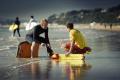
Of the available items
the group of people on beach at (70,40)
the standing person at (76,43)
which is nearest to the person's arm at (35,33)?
the group of people on beach at (70,40)

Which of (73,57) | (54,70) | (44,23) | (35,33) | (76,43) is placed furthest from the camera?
(35,33)

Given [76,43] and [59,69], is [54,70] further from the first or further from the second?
[76,43]

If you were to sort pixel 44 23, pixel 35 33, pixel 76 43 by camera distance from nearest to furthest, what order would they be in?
pixel 76 43 → pixel 44 23 → pixel 35 33

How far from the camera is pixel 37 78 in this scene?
9867mm

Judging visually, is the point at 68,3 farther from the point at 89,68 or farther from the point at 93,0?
the point at 89,68

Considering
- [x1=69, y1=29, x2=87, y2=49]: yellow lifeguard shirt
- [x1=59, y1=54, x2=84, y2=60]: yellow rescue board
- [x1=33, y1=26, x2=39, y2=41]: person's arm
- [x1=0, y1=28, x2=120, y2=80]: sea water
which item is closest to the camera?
[x1=0, y1=28, x2=120, y2=80]: sea water

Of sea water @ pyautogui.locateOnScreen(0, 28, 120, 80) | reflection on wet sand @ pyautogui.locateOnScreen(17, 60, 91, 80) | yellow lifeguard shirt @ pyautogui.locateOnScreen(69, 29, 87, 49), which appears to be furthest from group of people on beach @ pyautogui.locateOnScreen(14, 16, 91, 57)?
reflection on wet sand @ pyautogui.locateOnScreen(17, 60, 91, 80)

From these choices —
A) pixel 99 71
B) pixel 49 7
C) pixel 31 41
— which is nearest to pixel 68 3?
pixel 49 7

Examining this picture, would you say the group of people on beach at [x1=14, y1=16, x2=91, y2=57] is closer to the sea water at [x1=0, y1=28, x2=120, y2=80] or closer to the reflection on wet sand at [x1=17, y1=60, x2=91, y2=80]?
the sea water at [x1=0, y1=28, x2=120, y2=80]

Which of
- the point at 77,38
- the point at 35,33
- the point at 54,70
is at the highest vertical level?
the point at 35,33

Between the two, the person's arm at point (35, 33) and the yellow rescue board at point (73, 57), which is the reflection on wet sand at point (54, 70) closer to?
the yellow rescue board at point (73, 57)

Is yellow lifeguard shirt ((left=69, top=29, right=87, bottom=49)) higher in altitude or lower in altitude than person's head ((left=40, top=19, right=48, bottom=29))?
lower

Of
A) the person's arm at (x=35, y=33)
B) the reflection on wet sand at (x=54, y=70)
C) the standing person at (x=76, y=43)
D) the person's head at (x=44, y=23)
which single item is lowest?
the reflection on wet sand at (x=54, y=70)

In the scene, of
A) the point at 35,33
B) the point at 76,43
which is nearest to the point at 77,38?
the point at 76,43
